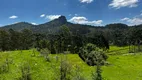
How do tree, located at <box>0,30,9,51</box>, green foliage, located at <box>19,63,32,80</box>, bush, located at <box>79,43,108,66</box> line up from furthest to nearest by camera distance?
tree, located at <box>0,30,9,51</box>, bush, located at <box>79,43,108,66</box>, green foliage, located at <box>19,63,32,80</box>

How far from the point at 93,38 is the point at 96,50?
73.0m

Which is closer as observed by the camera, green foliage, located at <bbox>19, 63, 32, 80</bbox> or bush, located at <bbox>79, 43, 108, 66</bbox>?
green foliage, located at <bbox>19, 63, 32, 80</bbox>

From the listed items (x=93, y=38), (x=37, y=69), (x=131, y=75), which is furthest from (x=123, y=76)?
(x=93, y=38)

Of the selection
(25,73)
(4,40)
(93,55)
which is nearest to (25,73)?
(25,73)

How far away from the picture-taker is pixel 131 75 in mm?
57719

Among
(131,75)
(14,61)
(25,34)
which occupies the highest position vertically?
(25,34)

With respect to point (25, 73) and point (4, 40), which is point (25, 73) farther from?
point (4, 40)

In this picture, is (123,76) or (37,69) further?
(123,76)

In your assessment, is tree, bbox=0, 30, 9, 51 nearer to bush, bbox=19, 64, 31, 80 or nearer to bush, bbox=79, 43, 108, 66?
bush, bbox=79, 43, 108, 66

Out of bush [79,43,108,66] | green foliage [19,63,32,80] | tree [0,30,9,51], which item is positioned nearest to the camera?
green foliage [19,63,32,80]

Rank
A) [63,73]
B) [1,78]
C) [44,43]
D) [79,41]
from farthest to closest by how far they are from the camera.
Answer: [79,41], [44,43], [63,73], [1,78]

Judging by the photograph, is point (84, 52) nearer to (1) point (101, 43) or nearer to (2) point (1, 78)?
(2) point (1, 78)

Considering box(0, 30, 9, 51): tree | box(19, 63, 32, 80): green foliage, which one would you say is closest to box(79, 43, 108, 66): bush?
box(19, 63, 32, 80): green foliage

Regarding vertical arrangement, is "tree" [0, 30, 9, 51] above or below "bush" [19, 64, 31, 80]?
above
